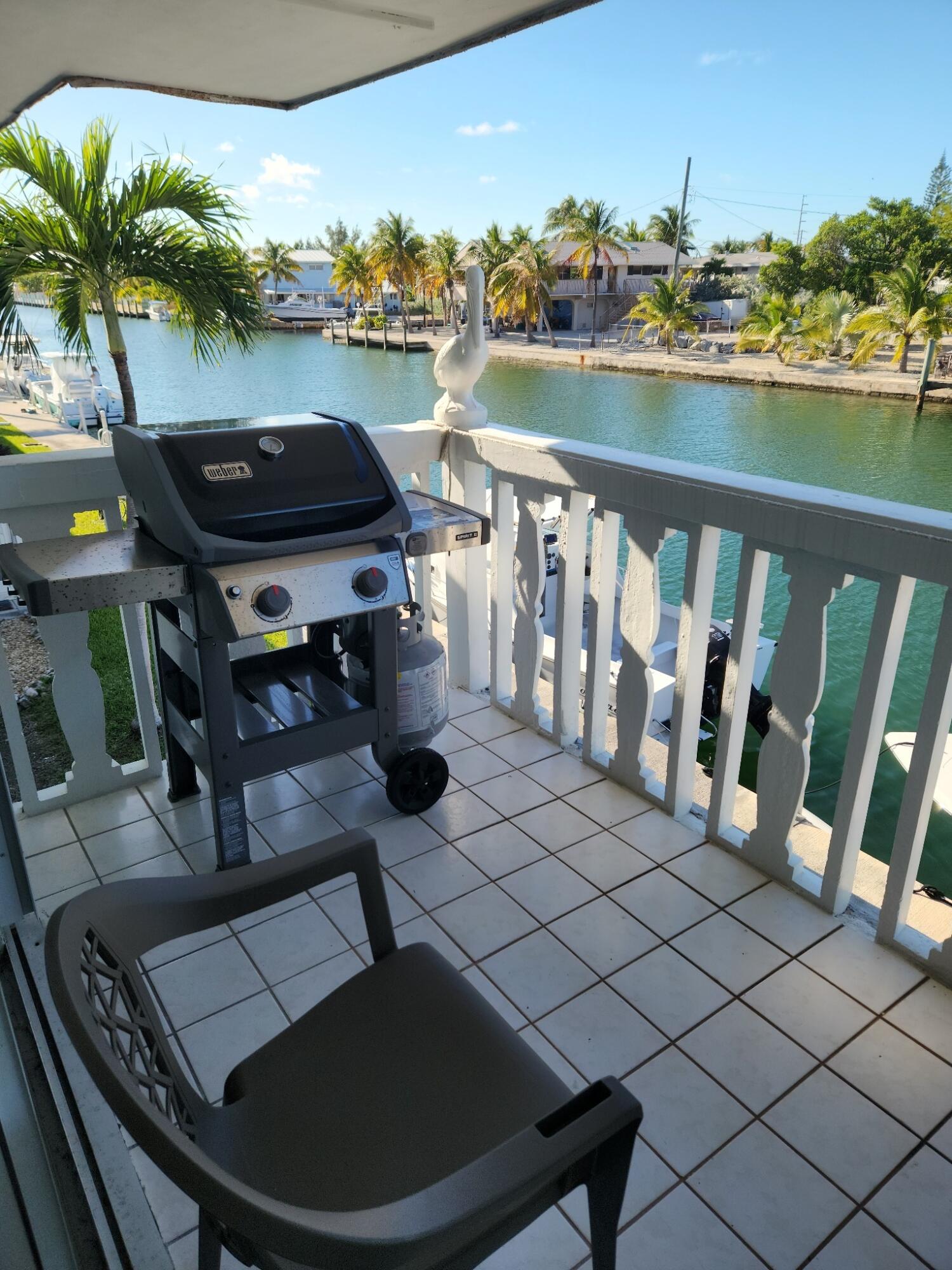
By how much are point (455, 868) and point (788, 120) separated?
77734 millimetres

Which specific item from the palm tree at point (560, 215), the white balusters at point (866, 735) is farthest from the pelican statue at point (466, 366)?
the palm tree at point (560, 215)

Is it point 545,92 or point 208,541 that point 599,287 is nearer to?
point 545,92

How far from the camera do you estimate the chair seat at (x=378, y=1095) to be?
36.4 inches

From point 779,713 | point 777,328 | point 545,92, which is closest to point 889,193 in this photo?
point 777,328

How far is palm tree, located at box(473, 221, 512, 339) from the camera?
124ft

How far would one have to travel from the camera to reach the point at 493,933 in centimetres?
187

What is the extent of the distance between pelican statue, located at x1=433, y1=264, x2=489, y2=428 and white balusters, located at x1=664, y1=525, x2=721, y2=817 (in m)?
0.98

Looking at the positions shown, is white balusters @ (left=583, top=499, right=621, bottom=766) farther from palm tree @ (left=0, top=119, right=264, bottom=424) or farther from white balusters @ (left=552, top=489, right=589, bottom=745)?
palm tree @ (left=0, top=119, right=264, bottom=424)

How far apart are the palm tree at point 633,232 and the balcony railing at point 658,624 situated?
170 feet

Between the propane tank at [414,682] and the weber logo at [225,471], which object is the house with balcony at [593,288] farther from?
the weber logo at [225,471]

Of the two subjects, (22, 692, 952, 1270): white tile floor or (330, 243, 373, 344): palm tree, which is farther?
(330, 243, 373, 344): palm tree

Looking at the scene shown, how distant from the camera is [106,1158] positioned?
53.2 inches

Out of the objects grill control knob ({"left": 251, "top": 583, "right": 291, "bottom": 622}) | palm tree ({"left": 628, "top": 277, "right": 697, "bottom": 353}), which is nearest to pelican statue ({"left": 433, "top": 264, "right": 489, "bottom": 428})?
grill control knob ({"left": 251, "top": 583, "right": 291, "bottom": 622})

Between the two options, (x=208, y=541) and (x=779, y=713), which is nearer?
(x=208, y=541)
